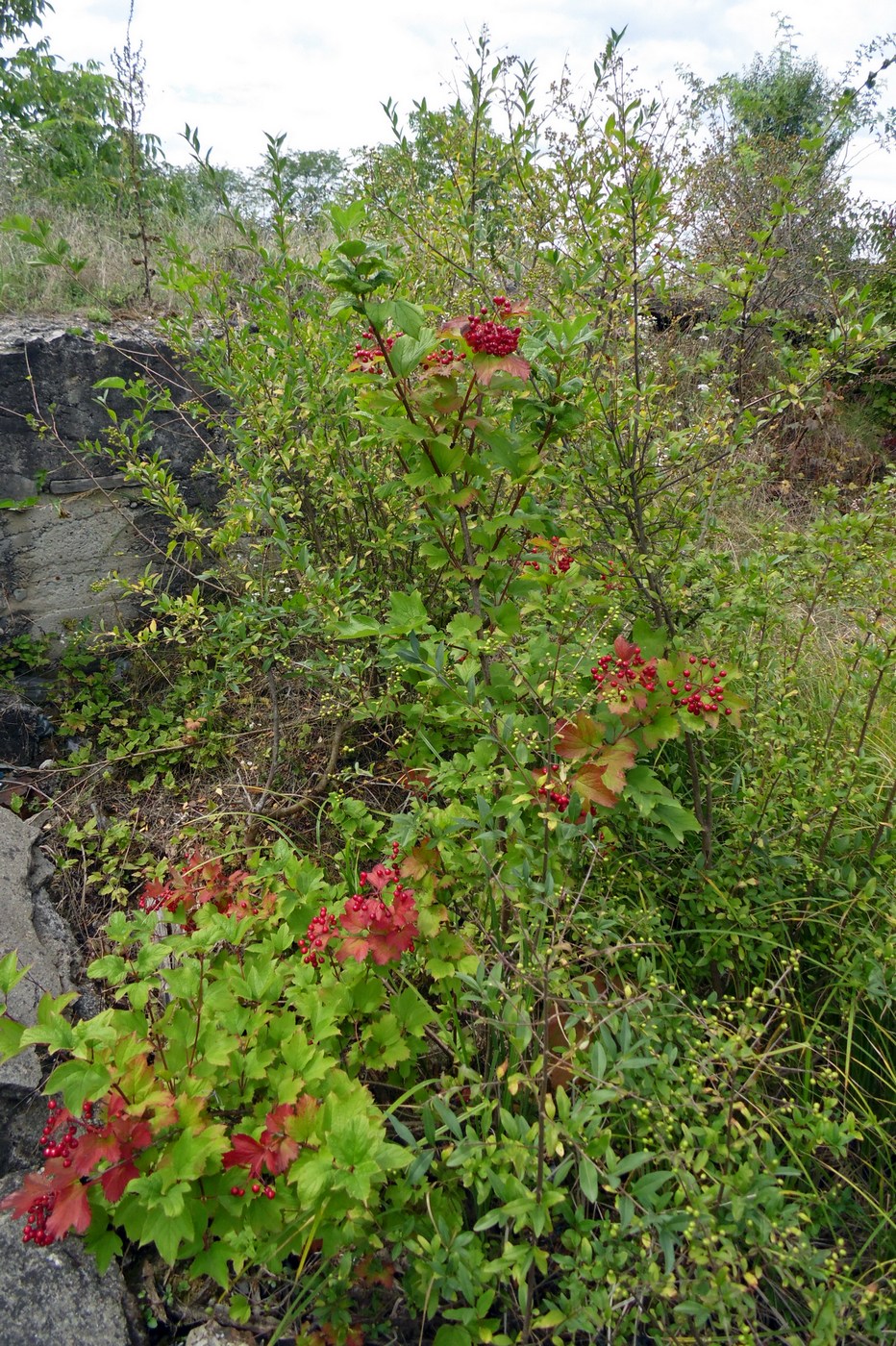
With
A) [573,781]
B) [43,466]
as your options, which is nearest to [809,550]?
[573,781]

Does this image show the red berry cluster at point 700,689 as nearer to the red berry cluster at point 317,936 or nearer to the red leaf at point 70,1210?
the red berry cluster at point 317,936

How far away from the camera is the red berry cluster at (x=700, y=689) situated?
1.64m

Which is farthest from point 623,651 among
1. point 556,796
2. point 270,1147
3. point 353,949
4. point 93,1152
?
point 93,1152

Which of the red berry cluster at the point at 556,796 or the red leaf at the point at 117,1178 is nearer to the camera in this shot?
the red leaf at the point at 117,1178

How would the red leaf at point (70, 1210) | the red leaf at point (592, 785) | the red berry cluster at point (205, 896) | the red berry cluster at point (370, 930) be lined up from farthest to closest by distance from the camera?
the red berry cluster at point (205, 896) < the red berry cluster at point (370, 930) < the red leaf at point (592, 785) < the red leaf at point (70, 1210)

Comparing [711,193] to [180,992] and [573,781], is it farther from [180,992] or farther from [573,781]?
[180,992]

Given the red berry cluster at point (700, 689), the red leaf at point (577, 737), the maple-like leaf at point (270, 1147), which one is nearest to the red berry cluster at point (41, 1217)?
the maple-like leaf at point (270, 1147)

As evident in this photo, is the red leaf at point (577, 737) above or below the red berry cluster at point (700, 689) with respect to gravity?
below

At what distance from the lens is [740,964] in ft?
6.36

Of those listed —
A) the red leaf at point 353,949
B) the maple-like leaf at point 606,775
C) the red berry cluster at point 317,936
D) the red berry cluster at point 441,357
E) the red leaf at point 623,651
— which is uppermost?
the red berry cluster at point 441,357

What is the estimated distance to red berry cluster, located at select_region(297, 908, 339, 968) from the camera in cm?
159

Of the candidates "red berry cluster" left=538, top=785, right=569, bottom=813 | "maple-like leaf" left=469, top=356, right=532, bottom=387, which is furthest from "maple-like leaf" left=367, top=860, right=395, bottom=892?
"maple-like leaf" left=469, top=356, right=532, bottom=387

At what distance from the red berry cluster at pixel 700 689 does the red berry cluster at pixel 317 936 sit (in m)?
0.92

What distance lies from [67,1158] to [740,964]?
5.21ft
